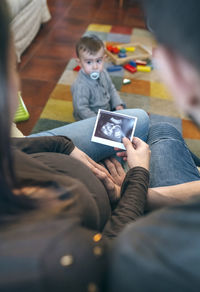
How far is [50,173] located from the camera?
0.70 meters

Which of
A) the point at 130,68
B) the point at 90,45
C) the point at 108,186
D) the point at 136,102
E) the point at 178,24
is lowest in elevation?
the point at 136,102

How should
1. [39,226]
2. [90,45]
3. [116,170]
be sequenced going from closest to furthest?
[39,226] < [116,170] < [90,45]

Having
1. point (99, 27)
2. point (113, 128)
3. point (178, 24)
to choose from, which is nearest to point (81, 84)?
point (113, 128)

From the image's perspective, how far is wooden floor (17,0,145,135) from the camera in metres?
2.25

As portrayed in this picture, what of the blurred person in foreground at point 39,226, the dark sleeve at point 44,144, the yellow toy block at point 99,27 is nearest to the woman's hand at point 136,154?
the dark sleeve at point 44,144

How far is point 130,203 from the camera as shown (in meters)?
0.88

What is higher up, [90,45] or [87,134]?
[90,45]

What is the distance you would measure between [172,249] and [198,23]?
29 centimetres

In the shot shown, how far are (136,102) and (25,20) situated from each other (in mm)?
1336

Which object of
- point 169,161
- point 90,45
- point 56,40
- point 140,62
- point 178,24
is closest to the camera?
point 178,24

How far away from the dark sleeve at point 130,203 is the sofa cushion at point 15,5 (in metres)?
1.81

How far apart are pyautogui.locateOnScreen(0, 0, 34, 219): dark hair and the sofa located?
79.8 inches

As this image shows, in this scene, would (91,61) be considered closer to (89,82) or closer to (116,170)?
(89,82)

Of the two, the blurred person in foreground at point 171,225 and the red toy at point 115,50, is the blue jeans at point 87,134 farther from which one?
the red toy at point 115,50
